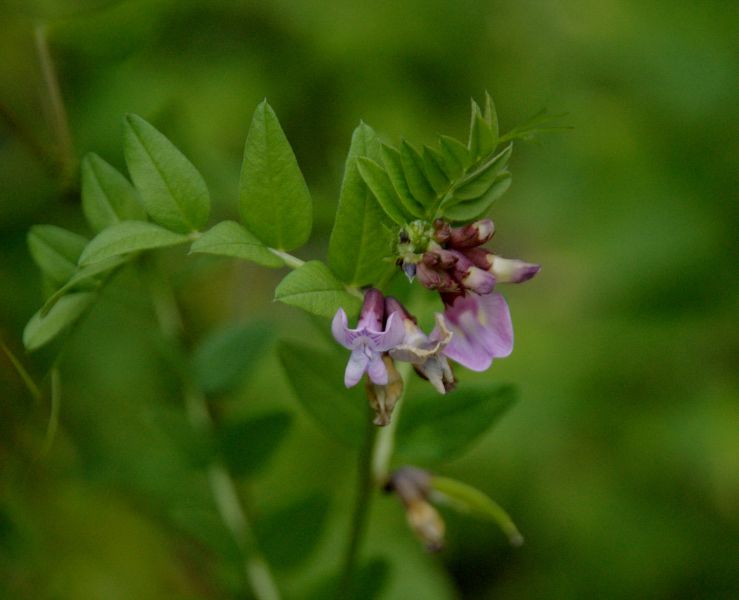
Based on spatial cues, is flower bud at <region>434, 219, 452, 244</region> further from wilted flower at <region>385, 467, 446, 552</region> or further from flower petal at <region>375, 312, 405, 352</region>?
wilted flower at <region>385, 467, 446, 552</region>

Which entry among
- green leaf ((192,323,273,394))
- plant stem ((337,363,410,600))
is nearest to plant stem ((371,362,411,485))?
plant stem ((337,363,410,600))

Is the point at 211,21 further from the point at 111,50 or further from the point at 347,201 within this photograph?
the point at 347,201

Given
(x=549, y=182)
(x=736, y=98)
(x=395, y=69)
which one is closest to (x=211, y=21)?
(x=395, y=69)

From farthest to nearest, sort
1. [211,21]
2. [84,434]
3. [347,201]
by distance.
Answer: [211,21], [84,434], [347,201]

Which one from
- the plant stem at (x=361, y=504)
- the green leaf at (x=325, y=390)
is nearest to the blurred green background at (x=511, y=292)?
the plant stem at (x=361, y=504)

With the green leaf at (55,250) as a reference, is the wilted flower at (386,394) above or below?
above

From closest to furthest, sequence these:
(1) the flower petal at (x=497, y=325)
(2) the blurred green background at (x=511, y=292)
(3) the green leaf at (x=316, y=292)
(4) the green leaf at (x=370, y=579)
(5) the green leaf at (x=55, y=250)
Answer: (3) the green leaf at (x=316, y=292), (1) the flower petal at (x=497, y=325), (5) the green leaf at (x=55, y=250), (4) the green leaf at (x=370, y=579), (2) the blurred green background at (x=511, y=292)

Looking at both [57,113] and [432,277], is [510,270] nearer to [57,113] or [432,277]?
[432,277]

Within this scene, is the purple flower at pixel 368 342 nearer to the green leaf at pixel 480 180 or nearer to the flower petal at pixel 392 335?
the flower petal at pixel 392 335
